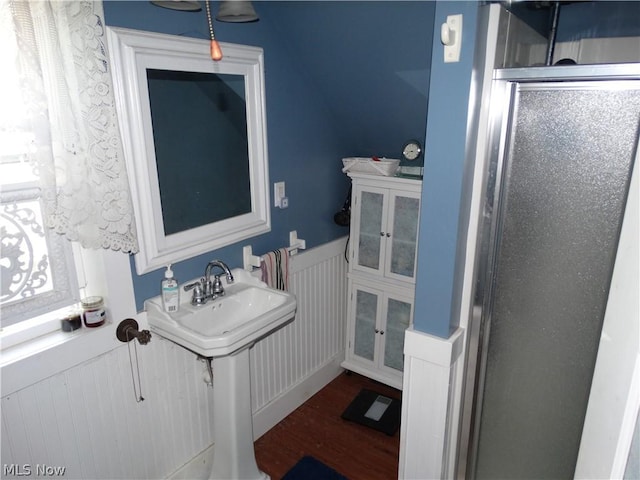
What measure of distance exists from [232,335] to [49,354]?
2.07ft

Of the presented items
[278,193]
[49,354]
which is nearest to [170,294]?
[49,354]

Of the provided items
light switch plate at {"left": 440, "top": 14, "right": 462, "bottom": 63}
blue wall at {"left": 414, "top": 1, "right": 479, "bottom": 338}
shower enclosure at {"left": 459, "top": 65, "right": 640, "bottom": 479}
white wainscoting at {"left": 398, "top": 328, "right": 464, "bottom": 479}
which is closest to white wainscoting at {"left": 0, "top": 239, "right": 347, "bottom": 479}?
white wainscoting at {"left": 398, "top": 328, "right": 464, "bottom": 479}

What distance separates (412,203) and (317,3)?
1.16 m

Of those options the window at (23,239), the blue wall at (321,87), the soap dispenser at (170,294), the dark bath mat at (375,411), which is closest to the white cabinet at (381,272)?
the dark bath mat at (375,411)

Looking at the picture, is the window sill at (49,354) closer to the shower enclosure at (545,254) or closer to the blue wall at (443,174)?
the blue wall at (443,174)

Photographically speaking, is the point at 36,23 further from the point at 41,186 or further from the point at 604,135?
the point at 604,135

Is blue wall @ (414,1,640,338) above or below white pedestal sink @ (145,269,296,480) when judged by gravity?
above

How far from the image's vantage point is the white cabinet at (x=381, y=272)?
8.52ft

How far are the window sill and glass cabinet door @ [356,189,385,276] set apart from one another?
1546mm

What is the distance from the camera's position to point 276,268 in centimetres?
238

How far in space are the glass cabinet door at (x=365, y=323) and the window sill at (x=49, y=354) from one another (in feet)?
5.18

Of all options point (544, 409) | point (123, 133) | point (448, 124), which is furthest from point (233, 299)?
point (544, 409)

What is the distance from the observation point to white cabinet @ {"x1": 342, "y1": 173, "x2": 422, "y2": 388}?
8.52 ft

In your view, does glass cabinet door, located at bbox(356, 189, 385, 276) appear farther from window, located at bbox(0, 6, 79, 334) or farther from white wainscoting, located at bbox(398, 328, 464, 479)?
window, located at bbox(0, 6, 79, 334)
